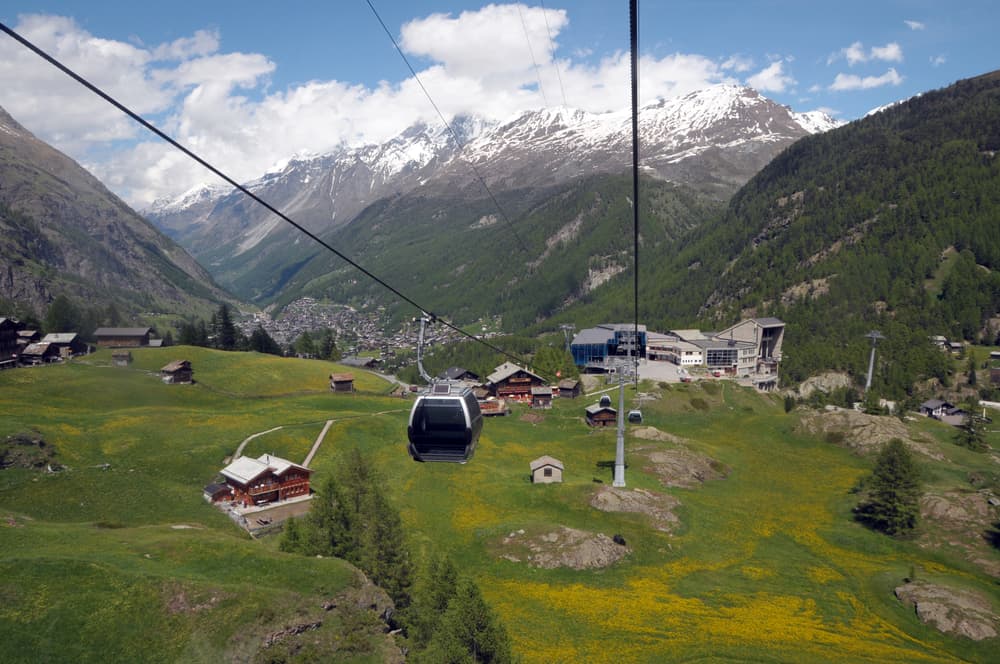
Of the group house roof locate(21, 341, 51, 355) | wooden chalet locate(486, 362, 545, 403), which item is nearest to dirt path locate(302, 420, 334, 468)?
wooden chalet locate(486, 362, 545, 403)

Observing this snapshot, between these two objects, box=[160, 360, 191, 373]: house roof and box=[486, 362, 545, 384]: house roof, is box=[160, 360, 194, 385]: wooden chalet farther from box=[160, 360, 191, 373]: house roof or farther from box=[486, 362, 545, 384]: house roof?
box=[486, 362, 545, 384]: house roof

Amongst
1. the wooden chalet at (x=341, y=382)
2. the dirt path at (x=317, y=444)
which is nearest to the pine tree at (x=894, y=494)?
the dirt path at (x=317, y=444)

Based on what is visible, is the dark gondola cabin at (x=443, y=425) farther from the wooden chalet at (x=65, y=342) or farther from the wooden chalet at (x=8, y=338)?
the wooden chalet at (x=65, y=342)

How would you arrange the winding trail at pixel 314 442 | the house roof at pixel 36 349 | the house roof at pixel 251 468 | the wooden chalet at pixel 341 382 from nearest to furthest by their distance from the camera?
the house roof at pixel 251 468, the winding trail at pixel 314 442, the house roof at pixel 36 349, the wooden chalet at pixel 341 382

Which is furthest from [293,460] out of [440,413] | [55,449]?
[440,413]

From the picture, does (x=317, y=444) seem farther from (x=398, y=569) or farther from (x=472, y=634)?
(x=472, y=634)
